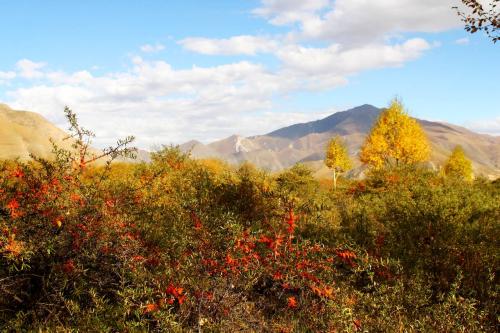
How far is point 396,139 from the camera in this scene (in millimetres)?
36375

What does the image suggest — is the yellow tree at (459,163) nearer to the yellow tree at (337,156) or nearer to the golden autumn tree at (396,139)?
the yellow tree at (337,156)

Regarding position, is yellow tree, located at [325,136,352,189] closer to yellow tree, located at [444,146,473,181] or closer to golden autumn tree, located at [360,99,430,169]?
yellow tree, located at [444,146,473,181]

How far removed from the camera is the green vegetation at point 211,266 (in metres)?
6.37

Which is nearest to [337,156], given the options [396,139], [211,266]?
[396,139]

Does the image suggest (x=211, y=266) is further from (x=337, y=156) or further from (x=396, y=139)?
(x=337, y=156)

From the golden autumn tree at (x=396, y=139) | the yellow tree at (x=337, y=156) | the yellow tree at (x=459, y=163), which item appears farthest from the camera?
the yellow tree at (x=459, y=163)

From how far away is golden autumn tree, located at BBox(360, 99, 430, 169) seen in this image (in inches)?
1409

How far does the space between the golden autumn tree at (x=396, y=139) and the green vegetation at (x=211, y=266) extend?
25.9 meters

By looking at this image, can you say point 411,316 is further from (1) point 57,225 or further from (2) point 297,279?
(1) point 57,225

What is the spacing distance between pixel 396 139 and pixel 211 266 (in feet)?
109

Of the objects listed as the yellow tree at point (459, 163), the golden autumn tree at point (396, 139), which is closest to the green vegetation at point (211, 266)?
the golden autumn tree at point (396, 139)

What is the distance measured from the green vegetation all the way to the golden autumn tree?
2593 centimetres

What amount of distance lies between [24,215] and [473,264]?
8.91 metres

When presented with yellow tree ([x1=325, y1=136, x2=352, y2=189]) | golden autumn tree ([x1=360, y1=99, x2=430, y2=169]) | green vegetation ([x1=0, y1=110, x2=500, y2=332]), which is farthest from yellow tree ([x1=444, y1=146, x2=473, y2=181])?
green vegetation ([x1=0, y1=110, x2=500, y2=332])
